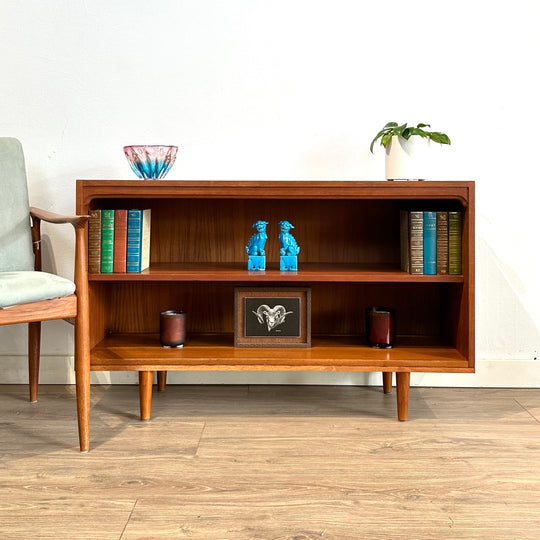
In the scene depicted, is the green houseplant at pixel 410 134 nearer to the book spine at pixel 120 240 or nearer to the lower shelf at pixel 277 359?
the lower shelf at pixel 277 359

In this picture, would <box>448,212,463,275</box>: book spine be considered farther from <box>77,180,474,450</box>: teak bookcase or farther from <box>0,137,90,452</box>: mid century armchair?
<box>0,137,90,452</box>: mid century armchair

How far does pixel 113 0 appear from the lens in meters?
2.47

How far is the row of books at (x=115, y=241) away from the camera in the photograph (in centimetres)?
217

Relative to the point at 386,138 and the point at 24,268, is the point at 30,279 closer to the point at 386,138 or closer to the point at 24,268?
the point at 24,268

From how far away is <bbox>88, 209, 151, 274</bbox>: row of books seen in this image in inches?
85.4

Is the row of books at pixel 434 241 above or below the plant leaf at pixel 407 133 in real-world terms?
below

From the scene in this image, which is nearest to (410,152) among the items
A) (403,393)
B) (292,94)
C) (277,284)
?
(292,94)

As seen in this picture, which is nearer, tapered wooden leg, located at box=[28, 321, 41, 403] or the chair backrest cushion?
the chair backrest cushion

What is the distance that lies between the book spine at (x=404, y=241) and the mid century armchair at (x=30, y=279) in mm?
997

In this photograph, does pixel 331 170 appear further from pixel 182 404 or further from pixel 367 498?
pixel 367 498

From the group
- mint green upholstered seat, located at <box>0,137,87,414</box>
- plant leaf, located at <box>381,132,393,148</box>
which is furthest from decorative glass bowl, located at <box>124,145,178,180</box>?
plant leaf, located at <box>381,132,393,148</box>

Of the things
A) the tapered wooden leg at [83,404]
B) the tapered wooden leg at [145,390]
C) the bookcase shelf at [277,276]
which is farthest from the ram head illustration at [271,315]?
the tapered wooden leg at [83,404]

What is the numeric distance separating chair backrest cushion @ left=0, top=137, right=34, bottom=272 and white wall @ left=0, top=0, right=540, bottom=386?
1.07ft

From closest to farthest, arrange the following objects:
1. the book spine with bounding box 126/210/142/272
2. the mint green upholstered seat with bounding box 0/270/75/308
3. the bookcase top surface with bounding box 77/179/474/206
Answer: the mint green upholstered seat with bounding box 0/270/75/308
the bookcase top surface with bounding box 77/179/474/206
the book spine with bounding box 126/210/142/272
